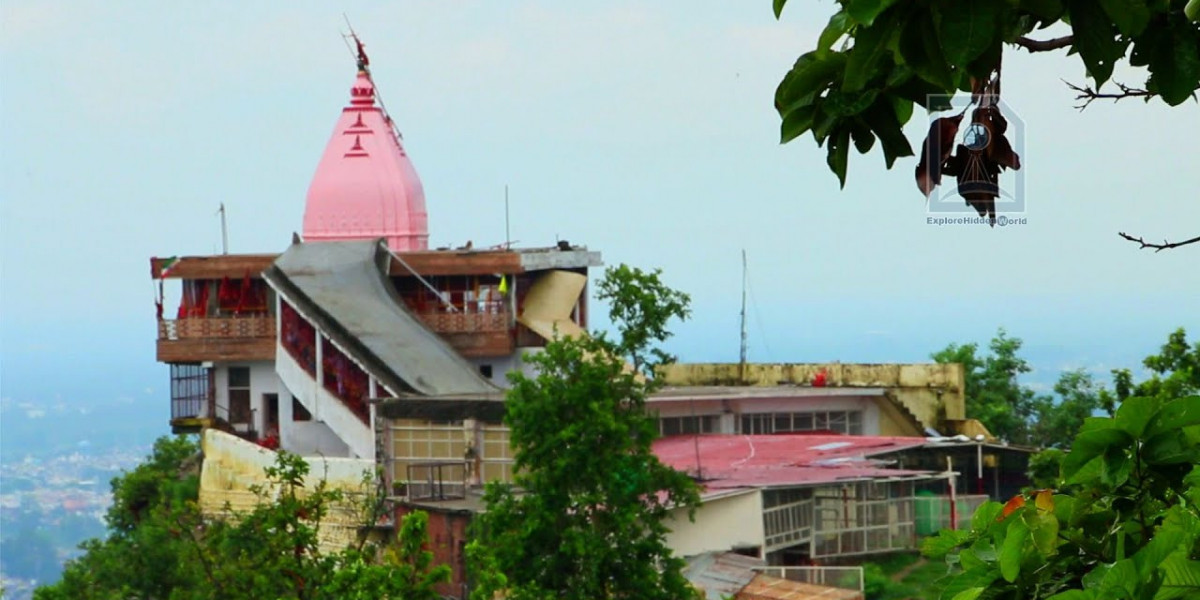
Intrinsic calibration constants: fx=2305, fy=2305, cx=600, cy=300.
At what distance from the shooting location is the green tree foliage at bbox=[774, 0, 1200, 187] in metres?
4.32

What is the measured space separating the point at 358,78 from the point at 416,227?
10.2ft

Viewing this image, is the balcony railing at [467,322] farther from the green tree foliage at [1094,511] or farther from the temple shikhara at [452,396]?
the green tree foliage at [1094,511]

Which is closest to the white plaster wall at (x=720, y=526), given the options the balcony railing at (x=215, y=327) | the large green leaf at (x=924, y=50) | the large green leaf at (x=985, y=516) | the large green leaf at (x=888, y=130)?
the balcony railing at (x=215, y=327)

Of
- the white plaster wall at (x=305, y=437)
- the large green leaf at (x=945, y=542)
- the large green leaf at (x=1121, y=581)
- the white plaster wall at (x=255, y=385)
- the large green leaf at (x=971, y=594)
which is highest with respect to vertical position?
the white plaster wall at (x=255, y=385)

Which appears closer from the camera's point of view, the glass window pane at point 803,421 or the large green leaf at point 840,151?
the large green leaf at point 840,151

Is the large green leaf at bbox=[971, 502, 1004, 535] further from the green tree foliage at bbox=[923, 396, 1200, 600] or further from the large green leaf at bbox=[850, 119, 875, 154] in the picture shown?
the large green leaf at bbox=[850, 119, 875, 154]

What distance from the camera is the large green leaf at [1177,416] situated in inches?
213

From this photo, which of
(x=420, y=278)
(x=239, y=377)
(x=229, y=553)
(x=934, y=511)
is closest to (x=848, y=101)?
(x=229, y=553)

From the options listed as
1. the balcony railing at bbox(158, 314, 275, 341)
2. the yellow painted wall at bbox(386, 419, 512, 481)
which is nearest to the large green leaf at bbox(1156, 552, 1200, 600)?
the yellow painted wall at bbox(386, 419, 512, 481)

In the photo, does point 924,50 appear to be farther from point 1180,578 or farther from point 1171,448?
point 1171,448

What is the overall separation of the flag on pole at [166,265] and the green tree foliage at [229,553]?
2.99 m

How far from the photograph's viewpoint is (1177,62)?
4809 mm

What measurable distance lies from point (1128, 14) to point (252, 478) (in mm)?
31632

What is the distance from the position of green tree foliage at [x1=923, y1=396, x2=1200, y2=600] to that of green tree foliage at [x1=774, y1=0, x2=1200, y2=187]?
0.83m
